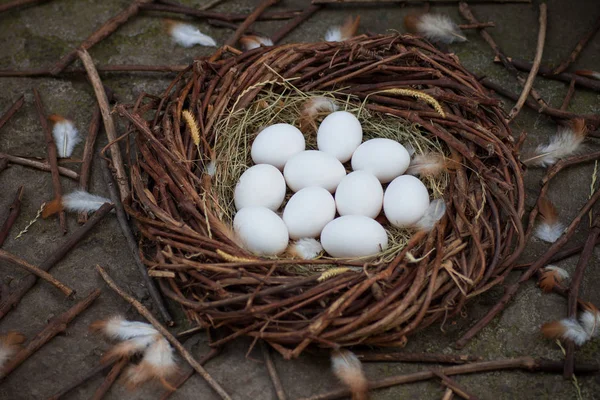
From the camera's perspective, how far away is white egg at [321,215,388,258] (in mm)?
1940

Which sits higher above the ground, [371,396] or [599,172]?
[599,172]

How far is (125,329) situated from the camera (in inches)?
72.9

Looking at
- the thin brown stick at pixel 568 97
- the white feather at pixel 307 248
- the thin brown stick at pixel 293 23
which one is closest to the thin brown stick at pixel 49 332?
the white feather at pixel 307 248

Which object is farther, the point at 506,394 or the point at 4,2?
the point at 4,2

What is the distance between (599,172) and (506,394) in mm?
862

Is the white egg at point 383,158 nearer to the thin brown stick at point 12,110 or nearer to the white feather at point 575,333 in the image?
the white feather at point 575,333

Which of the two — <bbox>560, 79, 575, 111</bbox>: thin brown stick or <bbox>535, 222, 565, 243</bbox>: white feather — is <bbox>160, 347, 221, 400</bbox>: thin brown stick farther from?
<bbox>560, 79, 575, 111</bbox>: thin brown stick

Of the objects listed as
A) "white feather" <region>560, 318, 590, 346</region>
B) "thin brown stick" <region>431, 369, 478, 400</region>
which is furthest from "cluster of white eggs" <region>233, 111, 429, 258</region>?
"white feather" <region>560, 318, 590, 346</region>

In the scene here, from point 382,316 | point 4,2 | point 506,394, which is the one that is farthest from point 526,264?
point 4,2

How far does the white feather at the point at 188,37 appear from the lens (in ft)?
8.54

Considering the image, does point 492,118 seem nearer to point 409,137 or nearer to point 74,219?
point 409,137

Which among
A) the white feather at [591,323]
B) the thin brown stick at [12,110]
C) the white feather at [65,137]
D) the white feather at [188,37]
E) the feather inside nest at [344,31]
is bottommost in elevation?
the white feather at [591,323]

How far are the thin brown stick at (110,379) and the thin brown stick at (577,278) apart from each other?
1122mm

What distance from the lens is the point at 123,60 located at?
258cm
